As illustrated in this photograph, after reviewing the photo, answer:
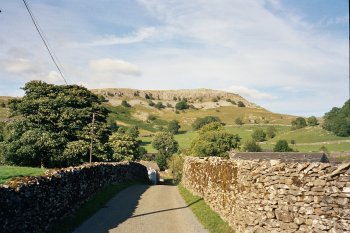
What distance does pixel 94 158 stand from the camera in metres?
54.1

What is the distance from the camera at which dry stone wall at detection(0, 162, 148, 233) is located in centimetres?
1239

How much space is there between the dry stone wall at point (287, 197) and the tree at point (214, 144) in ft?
256

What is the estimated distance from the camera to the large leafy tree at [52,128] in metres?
49.8

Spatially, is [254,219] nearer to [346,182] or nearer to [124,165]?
[346,182]

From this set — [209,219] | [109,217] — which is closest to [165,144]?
[109,217]

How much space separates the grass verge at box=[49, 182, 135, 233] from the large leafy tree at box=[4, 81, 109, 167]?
19.8m

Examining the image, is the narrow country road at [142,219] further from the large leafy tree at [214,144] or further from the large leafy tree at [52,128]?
the large leafy tree at [214,144]

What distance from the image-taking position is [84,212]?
21.6m

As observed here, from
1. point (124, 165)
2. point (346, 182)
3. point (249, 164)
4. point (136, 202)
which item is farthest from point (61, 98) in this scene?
point (346, 182)

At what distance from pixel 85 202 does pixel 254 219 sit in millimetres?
13028

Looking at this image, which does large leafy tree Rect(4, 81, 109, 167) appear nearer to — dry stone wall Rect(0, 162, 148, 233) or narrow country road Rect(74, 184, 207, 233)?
dry stone wall Rect(0, 162, 148, 233)

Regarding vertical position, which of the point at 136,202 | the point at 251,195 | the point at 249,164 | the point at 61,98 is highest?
the point at 61,98

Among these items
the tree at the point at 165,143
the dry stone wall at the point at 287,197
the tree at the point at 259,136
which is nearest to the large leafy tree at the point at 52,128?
the dry stone wall at the point at 287,197

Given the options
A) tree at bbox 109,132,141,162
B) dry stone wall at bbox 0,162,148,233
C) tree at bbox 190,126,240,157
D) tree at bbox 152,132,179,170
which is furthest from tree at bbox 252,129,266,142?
dry stone wall at bbox 0,162,148,233
